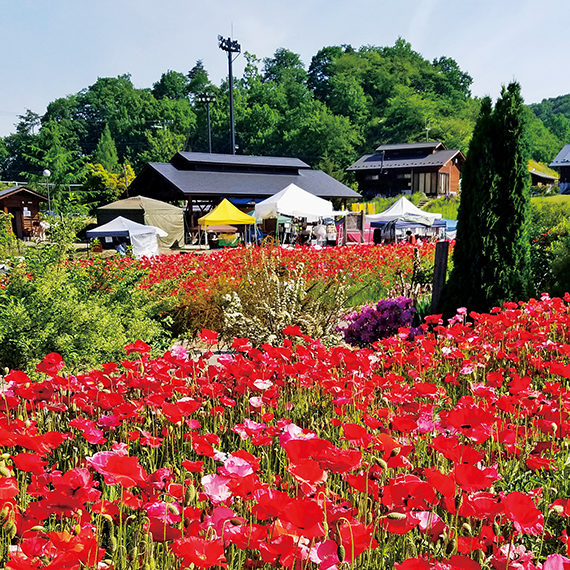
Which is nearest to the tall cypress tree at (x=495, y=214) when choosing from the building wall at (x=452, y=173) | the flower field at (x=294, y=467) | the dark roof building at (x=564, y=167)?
the flower field at (x=294, y=467)

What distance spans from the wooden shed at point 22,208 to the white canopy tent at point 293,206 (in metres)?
26.4

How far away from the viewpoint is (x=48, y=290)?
16.5 ft

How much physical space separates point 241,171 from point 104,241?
1786 centimetres

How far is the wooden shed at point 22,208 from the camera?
38500 millimetres

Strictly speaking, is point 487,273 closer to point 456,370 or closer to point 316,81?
point 456,370

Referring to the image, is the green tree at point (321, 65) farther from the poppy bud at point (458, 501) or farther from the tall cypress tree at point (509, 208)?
the poppy bud at point (458, 501)

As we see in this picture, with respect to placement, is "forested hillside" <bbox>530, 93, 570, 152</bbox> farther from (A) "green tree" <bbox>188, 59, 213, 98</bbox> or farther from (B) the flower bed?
(B) the flower bed

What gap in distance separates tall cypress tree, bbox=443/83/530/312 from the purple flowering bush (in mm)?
752

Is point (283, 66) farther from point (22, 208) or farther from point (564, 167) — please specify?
point (22, 208)

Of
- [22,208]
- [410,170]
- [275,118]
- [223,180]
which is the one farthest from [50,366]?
[275,118]

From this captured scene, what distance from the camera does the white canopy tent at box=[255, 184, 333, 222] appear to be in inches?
656

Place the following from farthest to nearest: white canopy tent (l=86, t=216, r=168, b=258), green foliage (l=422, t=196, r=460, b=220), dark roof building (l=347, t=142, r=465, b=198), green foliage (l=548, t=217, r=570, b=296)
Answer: dark roof building (l=347, t=142, r=465, b=198) → green foliage (l=422, t=196, r=460, b=220) → white canopy tent (l=86, t=216, r=168, b=258) → green foliage (l=548, t=217, r=570, b=296)

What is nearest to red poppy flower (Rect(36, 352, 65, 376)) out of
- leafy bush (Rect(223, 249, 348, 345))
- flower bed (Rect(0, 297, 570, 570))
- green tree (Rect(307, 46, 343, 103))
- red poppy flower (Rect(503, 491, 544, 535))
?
flower bed (Rect(0, 297, 570, 570))

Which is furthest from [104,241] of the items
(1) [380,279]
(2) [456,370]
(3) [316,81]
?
(3) [316,81]
